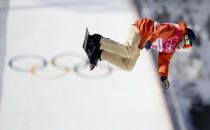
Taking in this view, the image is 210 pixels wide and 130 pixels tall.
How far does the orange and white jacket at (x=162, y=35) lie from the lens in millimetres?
3516

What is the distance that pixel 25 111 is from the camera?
184 inches

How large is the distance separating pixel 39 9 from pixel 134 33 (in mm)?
3903

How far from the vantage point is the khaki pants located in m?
3.49

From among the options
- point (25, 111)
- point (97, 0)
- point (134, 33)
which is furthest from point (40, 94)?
point (97, 0)

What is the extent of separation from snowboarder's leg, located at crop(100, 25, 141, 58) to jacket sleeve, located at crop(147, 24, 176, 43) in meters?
0.20

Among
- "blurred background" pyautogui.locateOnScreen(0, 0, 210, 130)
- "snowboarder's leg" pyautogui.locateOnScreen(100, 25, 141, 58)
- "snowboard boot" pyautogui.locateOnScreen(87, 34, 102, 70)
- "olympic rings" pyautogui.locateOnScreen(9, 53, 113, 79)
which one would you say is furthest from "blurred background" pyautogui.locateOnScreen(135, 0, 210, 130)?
"snowboard boot" pyautogui.locateOnScreen(87, 34, 102, 70)

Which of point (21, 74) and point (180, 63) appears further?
point (180, 63)

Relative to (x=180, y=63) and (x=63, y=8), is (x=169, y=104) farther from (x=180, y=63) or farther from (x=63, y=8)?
(x=63, y=8)

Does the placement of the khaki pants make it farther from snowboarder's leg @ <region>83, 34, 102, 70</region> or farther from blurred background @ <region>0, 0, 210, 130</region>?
blurred background @ <region>0, 0, 210, 130</region>

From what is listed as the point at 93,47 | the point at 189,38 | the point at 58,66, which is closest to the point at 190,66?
the point at 189,38

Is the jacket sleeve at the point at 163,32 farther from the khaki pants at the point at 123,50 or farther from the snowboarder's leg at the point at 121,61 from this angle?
the snowboarder's leg at the point at 121,61

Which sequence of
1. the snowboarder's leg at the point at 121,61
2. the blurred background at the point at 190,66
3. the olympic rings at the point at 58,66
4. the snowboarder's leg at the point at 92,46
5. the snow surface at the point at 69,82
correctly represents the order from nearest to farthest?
the snowboarder's leg at the point at 92,46 < the snowboarder's leg at the point at 121,61 < the snow surface at the point at 69,82 < the blurred background at the point at 190,66 < the olympic rings at the point at 58,66

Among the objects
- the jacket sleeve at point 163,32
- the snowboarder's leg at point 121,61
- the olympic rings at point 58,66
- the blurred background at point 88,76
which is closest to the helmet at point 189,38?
the jacket sleeve at point 163,32

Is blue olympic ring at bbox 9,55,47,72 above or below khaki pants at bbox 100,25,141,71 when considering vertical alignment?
above
